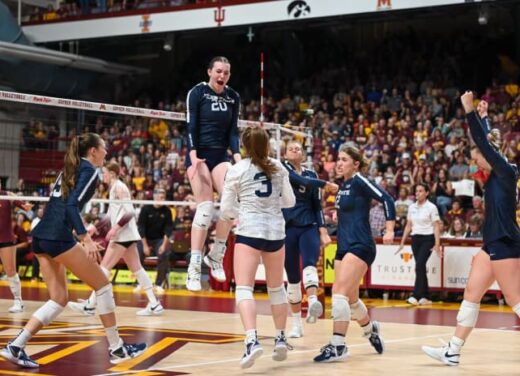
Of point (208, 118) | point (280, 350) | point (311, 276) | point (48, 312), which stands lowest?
point (280, 350)

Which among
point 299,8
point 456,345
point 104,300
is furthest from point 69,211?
point 299,8

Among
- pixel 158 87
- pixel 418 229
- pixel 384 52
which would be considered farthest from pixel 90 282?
pixel 158 87

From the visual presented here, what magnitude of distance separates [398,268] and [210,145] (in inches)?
358

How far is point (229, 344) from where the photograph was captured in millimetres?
9953

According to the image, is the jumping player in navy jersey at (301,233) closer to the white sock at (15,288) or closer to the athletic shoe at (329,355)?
the athletic shoe at (329,355)

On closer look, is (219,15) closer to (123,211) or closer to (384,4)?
(384,4)

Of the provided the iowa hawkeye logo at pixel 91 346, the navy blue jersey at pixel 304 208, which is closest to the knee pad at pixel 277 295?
the iowa hawkeye logo at pixel 91 346

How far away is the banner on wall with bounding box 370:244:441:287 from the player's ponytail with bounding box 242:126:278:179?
10.1 m

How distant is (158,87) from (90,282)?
84.4 ft

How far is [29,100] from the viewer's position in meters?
12.4

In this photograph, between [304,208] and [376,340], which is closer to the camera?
[376,340]

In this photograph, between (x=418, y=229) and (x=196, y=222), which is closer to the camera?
(x=196, y=222)

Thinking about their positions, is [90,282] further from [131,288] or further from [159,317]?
[131,288]

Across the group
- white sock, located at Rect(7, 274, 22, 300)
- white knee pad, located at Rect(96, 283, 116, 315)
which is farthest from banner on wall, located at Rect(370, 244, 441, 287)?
white knee pad, located at Rect(96, 283, 116, 315)
